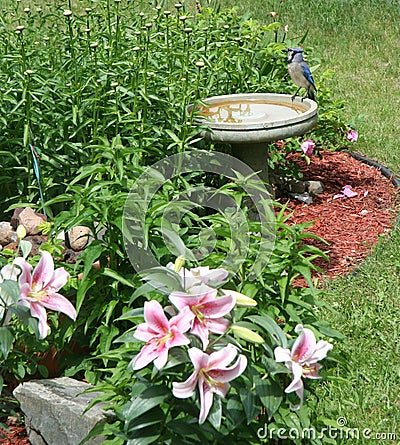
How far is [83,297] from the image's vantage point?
323 centimetres

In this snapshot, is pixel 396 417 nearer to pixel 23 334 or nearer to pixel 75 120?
pixel 23 334

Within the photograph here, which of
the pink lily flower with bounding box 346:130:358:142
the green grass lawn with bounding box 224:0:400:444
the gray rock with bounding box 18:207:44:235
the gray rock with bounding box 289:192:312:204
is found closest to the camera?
the green grass lawn with bounding box 224:0:400:444

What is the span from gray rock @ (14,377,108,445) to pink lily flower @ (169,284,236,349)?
744 millimetres

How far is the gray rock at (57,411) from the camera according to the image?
2.92 meters

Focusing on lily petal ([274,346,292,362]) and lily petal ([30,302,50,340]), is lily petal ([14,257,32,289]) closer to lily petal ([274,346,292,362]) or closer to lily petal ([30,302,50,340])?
lily petal ([30,302,50,340])

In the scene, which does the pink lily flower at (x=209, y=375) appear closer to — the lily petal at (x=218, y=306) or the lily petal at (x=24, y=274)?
the lily petal at (x=218, y=306)

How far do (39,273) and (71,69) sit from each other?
2.42m

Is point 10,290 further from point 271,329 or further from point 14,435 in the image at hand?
point 14,435

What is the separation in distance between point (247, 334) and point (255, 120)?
2.64m

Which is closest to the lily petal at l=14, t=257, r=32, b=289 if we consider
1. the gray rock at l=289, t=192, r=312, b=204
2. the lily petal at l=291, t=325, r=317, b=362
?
the lily petal at l=291, t=325, r=317, b=362

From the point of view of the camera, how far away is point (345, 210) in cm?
559

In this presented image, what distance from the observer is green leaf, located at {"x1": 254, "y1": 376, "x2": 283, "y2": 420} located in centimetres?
248

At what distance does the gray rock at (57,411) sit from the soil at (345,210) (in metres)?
A: 1.83

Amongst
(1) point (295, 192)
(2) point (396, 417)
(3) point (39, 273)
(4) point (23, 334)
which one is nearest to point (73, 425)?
(4) point (23, 334)
